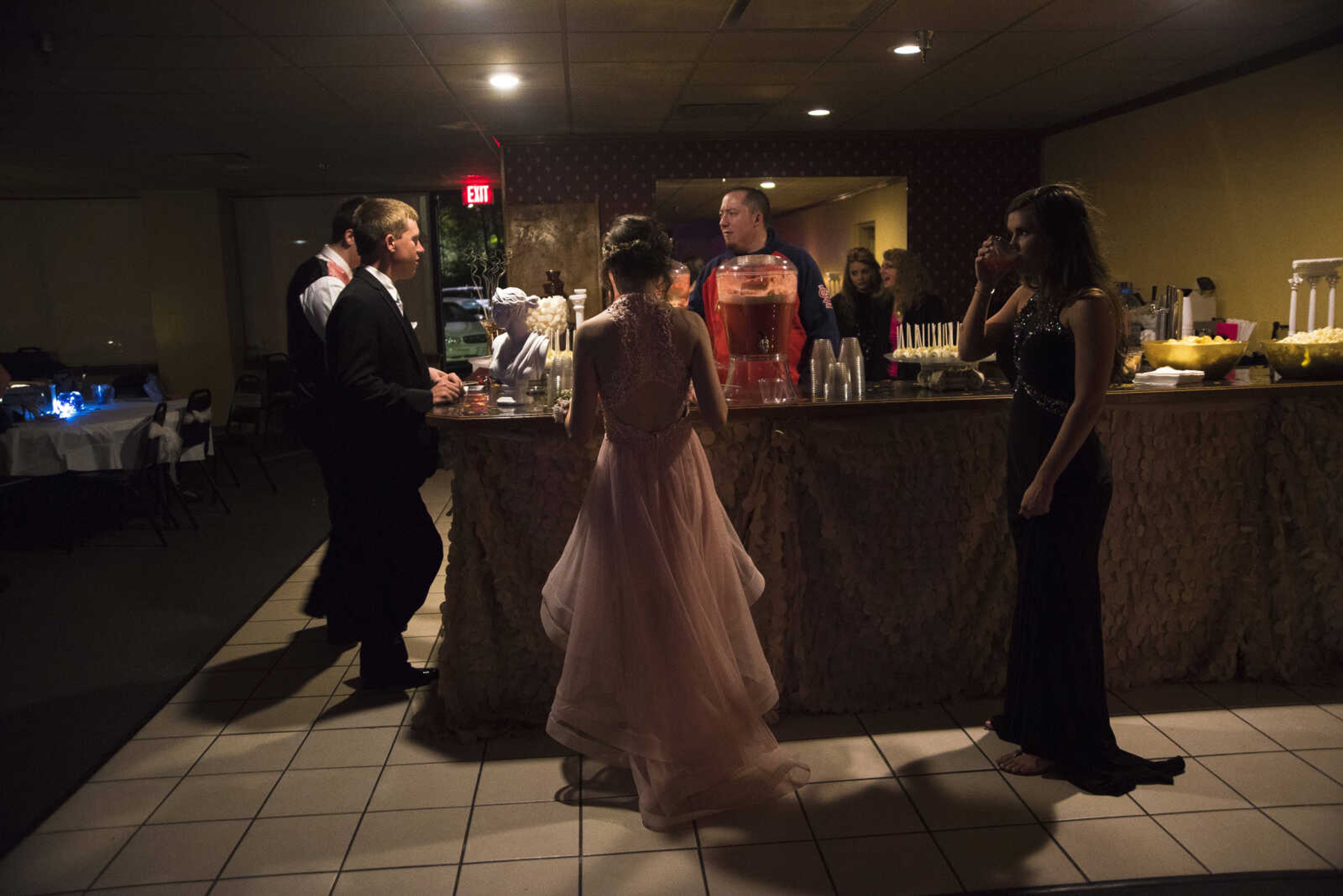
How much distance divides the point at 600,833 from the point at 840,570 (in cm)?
115

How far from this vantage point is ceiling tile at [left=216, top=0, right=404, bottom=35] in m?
4.36

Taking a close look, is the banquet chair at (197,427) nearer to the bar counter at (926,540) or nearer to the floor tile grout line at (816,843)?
the bar counter at (926,540)

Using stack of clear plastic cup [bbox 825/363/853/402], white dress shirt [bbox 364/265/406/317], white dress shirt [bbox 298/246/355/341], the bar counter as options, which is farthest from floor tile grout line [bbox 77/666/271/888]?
stack of clear plastic cup [bbox 825/363/853/402]

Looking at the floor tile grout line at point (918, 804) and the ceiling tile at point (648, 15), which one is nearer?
the floor tile grout line at point (918, 804)

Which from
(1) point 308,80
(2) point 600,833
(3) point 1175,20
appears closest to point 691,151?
(1) point 308,80

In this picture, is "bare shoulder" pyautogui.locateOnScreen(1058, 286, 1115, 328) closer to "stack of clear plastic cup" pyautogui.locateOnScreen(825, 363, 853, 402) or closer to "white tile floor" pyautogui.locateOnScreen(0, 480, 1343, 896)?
"stack of clear plastic cup" pyautogui.locateOnScreen(825, 363, 853, 402)

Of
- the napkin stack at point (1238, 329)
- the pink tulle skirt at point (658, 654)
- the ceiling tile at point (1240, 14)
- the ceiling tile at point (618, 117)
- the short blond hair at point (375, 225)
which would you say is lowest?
the pink tulle skirt at point (658, 654)

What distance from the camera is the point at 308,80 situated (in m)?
5.94

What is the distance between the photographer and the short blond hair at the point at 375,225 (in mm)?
3367

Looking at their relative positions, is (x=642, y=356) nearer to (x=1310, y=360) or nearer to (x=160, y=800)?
(x=160, y=800)

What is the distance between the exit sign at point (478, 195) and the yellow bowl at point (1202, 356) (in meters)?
A: 8.10

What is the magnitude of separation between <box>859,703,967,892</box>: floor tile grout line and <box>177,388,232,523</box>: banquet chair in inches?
208

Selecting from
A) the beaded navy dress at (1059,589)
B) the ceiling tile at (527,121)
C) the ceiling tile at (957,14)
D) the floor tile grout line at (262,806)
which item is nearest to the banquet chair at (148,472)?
the ceiling tile at (527,121)

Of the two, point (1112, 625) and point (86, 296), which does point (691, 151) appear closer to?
point (1112, 625)
